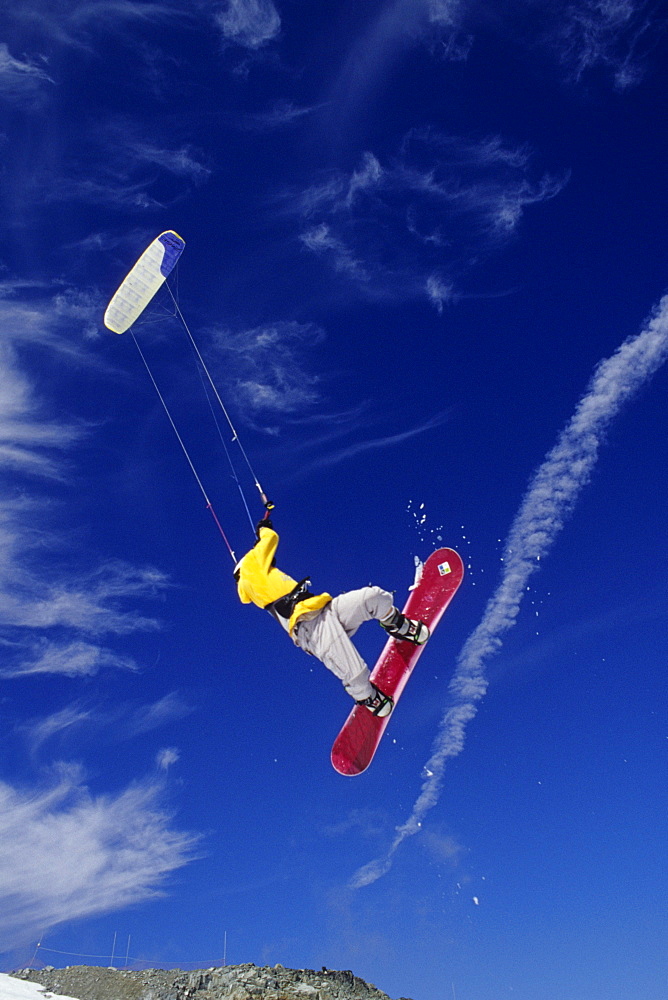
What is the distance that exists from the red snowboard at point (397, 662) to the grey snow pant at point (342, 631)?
8.01 ft

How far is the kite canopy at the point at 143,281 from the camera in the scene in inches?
462

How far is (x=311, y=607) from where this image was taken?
10070 millimetres

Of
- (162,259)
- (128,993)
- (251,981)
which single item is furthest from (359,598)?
(128,993)

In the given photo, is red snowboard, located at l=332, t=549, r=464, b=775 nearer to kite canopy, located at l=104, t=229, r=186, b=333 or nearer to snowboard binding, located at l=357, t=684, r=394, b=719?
snowboard binding, located at l=357, t=684, r=394, b=719

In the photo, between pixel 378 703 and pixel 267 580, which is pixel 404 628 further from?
pixel 267 580

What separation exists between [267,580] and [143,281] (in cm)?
648

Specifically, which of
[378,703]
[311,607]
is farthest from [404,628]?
[311,607]

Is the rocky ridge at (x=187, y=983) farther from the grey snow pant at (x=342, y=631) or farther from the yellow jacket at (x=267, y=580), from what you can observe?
the yellow jacket at (x=267, y=580)

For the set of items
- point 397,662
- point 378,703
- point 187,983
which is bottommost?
point 187,983

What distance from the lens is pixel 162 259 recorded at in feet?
38.7

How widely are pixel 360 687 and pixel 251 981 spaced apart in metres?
8.46

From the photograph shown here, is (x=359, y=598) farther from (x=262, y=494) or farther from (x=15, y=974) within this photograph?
(x=15, y=974)

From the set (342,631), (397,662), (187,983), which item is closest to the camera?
(342,631)

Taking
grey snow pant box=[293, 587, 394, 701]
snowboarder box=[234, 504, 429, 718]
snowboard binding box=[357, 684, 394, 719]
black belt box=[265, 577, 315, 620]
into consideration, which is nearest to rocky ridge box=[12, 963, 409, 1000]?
snowboard binding box=[357, 684, 394, 719]
